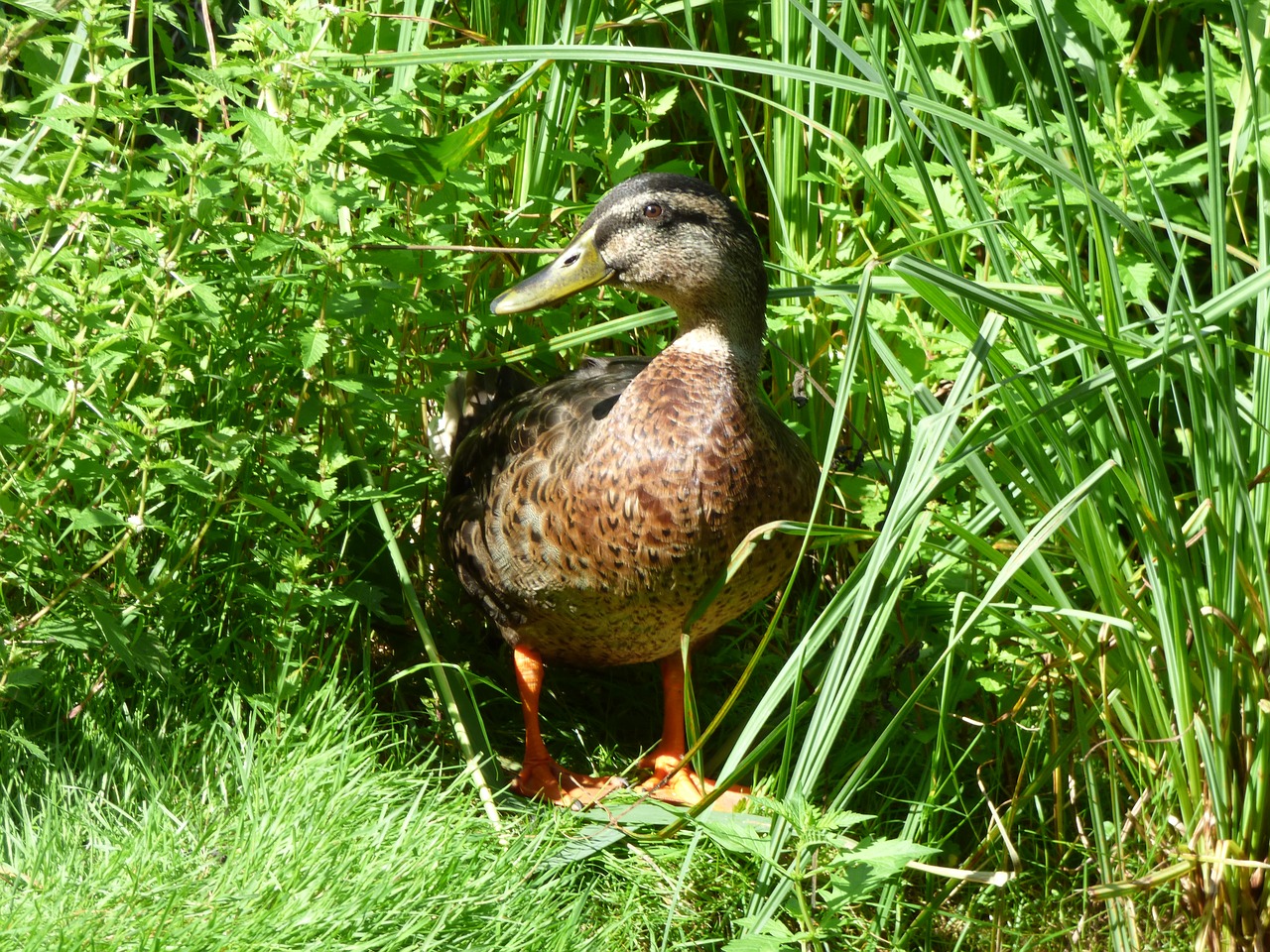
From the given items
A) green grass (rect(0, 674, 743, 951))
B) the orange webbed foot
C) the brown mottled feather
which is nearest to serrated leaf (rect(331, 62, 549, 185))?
the brown mottled feather

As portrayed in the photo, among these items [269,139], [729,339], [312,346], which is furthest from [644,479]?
[269,139]

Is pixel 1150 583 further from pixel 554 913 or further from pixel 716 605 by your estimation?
pixel 554 913

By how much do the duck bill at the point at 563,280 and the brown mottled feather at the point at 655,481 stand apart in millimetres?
30

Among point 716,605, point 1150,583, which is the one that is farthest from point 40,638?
point 1150,583

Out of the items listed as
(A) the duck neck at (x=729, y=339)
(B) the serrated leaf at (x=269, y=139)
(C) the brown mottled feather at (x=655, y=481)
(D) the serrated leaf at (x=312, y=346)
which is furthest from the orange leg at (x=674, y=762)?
(B) the serrated leaf at (x=269, y=139)

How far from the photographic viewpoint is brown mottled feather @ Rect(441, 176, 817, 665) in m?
2.61

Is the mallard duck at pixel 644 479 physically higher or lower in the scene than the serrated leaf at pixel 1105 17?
lower

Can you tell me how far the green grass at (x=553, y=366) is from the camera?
209 cm

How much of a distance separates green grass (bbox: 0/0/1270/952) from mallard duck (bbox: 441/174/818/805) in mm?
175

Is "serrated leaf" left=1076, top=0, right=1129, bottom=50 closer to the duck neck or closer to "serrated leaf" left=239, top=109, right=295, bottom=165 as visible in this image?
the duck neck

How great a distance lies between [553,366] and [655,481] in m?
0.91

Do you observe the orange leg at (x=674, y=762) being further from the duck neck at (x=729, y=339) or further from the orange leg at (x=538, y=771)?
the duck neck at (x=729, y=339)

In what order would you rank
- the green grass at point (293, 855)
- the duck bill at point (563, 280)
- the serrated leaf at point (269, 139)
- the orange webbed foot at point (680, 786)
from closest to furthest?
the green grass at point (293, 855) < the serrated leaf at point (269, 139) < the duck bill at point (563, 280) < the orange webbed foot at point (680, 786)

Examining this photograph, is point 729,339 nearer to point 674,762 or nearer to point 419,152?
point 419,152
